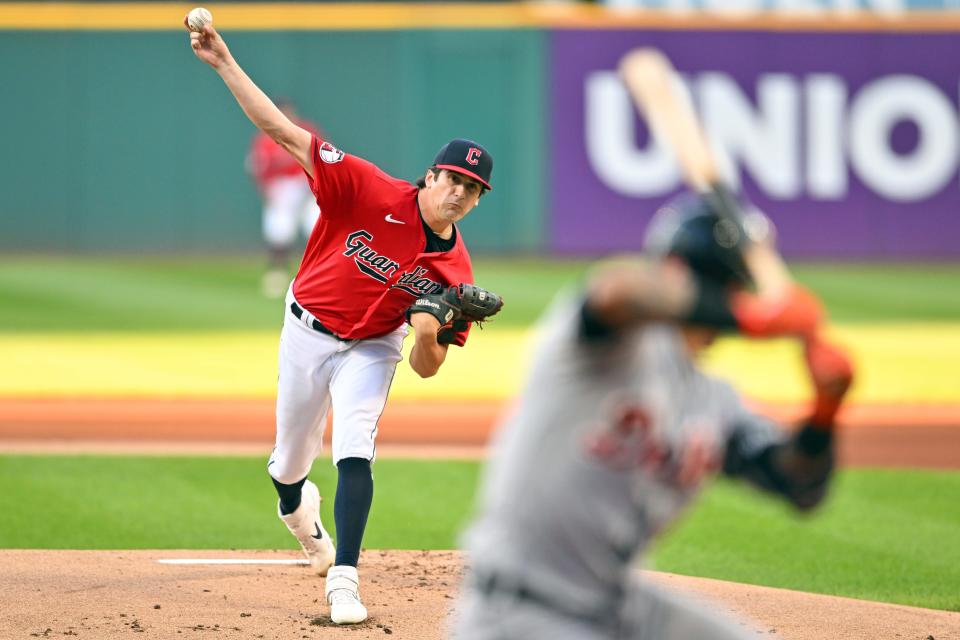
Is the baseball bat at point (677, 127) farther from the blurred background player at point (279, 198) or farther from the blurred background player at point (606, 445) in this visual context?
the blurred background player at point (279, 198)

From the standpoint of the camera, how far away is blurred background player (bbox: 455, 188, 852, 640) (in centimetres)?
313

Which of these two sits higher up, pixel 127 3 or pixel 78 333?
pixel 127 3

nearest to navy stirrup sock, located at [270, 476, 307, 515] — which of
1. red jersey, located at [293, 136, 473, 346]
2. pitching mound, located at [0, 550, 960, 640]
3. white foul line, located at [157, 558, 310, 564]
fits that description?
pitching mound, located at [0, 550, 960, 640]

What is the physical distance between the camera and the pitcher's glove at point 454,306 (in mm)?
6000

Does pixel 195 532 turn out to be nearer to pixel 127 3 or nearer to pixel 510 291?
pixel 510 291

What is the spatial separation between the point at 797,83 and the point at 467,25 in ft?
15.6

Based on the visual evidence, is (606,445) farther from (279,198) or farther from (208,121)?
(208,121)

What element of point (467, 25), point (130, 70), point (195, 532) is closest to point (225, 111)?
point (130, 70)

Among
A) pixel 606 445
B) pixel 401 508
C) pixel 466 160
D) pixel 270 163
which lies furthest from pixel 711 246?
pixel 270 163

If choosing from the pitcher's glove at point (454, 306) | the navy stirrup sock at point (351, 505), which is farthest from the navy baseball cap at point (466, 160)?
the navy stirrup sock at point (351, 505)

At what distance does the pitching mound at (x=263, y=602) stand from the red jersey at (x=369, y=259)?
115cm

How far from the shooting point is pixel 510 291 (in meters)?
18.8

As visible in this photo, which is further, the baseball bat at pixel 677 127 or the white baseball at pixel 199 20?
the white baseball at pixel 199 20

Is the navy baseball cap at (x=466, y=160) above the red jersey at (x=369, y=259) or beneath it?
above
